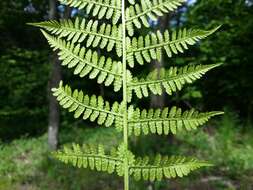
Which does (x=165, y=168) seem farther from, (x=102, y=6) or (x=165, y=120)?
(x=102, y=6)

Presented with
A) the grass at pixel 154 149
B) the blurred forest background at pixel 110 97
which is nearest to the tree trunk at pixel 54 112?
the blurred forest background at pixel 110 97

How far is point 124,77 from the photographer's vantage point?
963 mm

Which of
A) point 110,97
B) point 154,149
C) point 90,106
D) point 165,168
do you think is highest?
point 90,106

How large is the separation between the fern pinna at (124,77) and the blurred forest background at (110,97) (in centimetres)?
750

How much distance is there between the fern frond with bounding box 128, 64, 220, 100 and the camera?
94cm

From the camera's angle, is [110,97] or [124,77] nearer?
[124,77]

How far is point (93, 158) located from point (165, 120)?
0.16m

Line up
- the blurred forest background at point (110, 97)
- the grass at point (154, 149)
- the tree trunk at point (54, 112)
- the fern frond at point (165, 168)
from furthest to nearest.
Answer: the tree trunk at point (54, 112) → the blurred forest background at point (110, 97) → the grass at point (154, 149) → the fern frond at point (165, 168)

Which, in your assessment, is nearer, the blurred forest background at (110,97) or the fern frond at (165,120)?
the fern frond at (165,120)

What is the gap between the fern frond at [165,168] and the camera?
924 millimetres

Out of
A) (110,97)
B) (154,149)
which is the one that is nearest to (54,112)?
(154,149)

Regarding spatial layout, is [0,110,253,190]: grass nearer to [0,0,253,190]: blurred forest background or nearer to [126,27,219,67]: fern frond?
[0,0,253,190]: blurred forest background

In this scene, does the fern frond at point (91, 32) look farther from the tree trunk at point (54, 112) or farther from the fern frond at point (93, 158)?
the tree trunk at point (54, 112)

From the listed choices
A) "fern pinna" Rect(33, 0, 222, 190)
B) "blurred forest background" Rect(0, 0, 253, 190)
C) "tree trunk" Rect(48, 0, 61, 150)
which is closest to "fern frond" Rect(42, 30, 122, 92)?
"fern pinna" Rect(33, 0, 222, 190)
